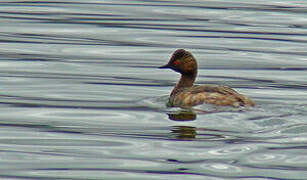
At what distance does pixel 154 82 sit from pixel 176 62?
76.2 inches

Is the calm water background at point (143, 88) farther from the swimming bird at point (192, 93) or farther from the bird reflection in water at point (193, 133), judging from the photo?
the swimming bird at point (192, 93)

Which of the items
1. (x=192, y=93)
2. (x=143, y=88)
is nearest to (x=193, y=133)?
(x=192, y=93)

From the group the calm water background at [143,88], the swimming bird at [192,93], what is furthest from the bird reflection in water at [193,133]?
the swimming bird at [192,93]

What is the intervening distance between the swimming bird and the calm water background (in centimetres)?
23

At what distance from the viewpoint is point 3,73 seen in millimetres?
18109

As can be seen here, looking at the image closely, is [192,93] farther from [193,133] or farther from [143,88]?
[143,88]

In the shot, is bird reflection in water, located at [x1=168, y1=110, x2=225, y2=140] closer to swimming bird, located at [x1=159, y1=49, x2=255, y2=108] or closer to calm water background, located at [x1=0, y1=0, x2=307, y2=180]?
calm water background, located at [x1=0, y1=0, x2=307, y2=180]

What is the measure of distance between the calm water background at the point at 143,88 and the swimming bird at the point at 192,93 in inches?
9.2

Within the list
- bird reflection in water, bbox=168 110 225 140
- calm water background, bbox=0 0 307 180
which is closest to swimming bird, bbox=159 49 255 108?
calm water background, bbox=0 0 307 180

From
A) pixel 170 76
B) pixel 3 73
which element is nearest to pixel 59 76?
pixel 3 73

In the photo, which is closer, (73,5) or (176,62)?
(176,62)

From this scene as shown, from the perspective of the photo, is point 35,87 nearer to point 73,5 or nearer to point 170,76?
point 170,76

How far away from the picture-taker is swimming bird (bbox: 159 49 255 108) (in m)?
14.6

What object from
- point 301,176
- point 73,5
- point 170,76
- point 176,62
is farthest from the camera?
point 73,5
